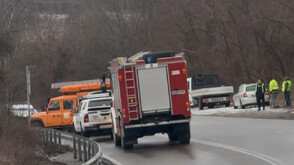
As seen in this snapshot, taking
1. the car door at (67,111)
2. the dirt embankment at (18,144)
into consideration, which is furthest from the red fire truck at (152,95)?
the car door at (67,111)

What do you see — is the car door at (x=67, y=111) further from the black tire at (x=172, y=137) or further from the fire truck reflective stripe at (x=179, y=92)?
the fire truck reflective stripe at (x=179, y=92)

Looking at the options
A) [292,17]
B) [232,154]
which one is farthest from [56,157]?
[292,17]

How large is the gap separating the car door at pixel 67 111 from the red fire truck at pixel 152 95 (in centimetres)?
1306

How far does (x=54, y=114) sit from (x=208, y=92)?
14.1 metres

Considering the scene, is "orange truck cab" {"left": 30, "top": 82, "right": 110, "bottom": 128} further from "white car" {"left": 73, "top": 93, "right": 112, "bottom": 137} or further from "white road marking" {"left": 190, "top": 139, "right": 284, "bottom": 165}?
"white road marking" {"left": 190, "top": 139, "right": 284, "bottom": 165}

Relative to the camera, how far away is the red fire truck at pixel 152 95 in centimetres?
1888

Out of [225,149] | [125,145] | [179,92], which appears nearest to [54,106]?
[125,145]

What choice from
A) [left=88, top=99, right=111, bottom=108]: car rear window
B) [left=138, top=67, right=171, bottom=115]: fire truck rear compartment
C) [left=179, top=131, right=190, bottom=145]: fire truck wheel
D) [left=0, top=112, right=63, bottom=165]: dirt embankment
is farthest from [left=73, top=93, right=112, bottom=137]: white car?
[left=138, top=67, right=171, bottom=115]: fire truck rear compartment

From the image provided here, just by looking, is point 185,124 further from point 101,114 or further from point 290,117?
point 290,117

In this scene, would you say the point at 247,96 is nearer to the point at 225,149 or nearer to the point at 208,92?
the point at 208,92

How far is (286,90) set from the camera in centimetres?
3183

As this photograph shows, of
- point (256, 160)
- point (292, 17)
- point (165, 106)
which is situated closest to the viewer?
point (256, 160)

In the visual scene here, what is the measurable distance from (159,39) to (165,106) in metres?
49.4

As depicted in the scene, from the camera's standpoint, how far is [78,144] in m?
17.4
